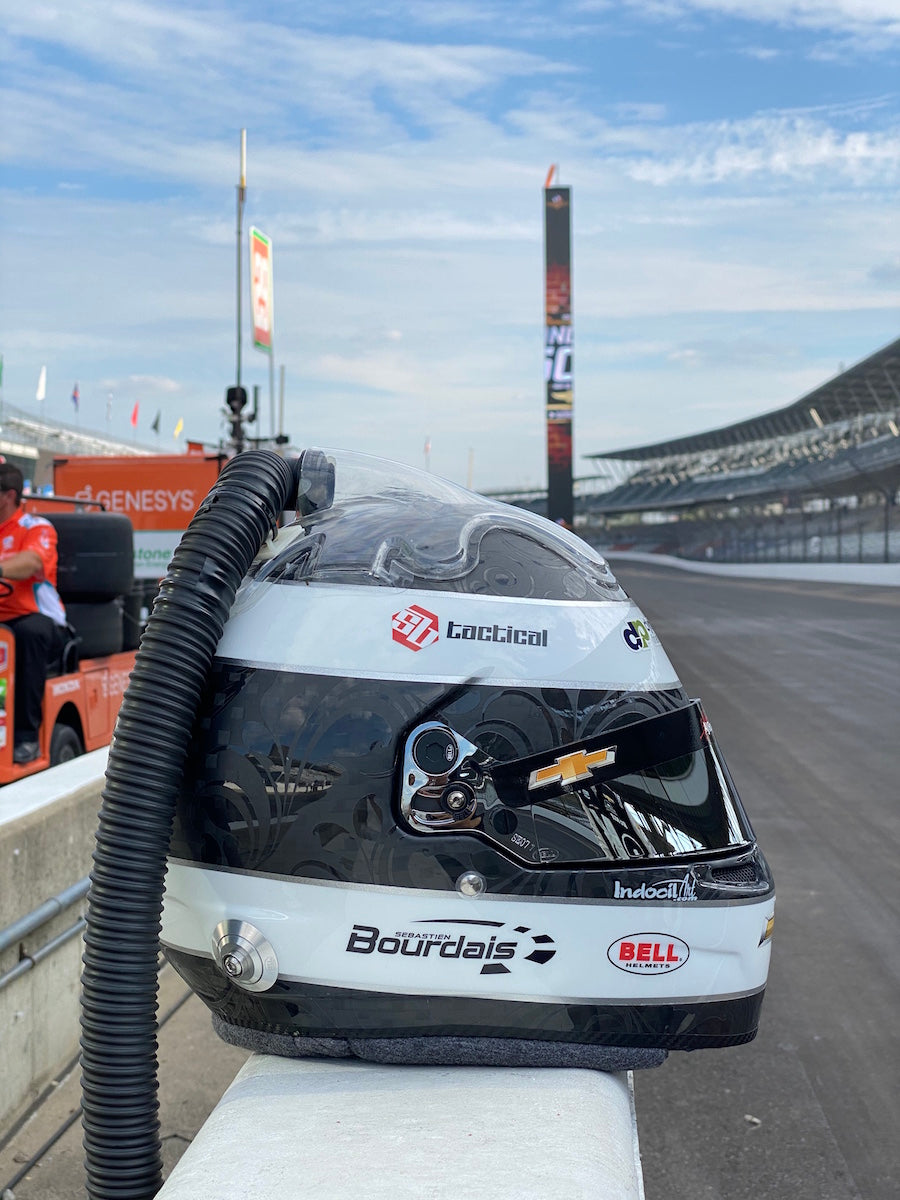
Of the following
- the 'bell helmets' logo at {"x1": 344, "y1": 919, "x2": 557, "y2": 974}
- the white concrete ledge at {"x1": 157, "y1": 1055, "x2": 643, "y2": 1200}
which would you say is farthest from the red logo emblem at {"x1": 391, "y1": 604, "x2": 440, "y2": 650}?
the white concrete ledge at {"x1": 157, "y1": 1055, "x2": 643, "y2": 1200}

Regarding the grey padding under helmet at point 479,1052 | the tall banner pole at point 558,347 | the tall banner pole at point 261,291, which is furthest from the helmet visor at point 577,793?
the tall banner pole at point 558,347

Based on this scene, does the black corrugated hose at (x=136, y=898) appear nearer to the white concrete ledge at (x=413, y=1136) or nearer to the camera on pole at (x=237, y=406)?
the white concrete ledge at (x=413, y=1136)

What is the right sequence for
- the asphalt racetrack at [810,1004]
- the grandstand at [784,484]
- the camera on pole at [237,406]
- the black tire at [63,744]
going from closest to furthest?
the asphalt racetrack at [810,1004] → the black tire at [63,744] → the camera on pole at [237,406] → the grandstand at [784,484]

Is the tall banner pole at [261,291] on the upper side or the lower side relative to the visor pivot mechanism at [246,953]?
upper

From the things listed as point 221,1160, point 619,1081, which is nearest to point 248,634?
point 221,1160

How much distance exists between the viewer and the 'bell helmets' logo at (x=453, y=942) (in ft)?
6.82

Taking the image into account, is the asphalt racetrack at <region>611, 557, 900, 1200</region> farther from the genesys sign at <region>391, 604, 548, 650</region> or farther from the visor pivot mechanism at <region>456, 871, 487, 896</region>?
the genesys sign at <region>391, 604, 548, 650</region>

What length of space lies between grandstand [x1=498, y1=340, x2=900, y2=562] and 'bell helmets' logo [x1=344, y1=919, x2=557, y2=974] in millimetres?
38895

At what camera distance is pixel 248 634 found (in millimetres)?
2154

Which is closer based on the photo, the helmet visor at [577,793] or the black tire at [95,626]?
the helmet visor at [577,793]

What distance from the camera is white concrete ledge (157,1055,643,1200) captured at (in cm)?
168

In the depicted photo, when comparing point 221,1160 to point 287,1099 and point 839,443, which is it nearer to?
point 287,1099

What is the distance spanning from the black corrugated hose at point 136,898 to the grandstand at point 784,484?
128 feet

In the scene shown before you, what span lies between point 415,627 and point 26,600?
4556 millimetres
